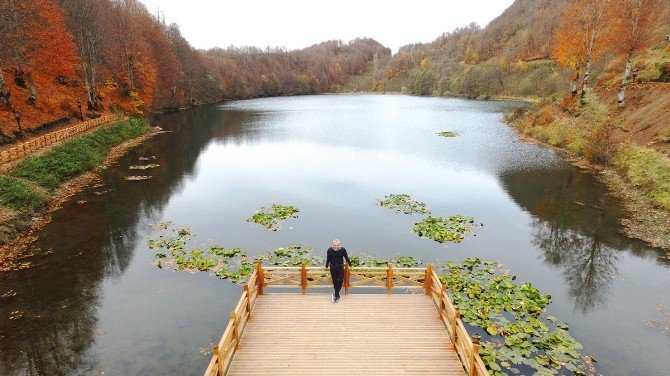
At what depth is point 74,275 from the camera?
856 inches

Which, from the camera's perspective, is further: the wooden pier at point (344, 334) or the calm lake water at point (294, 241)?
the calm lake water at point (294, 241)

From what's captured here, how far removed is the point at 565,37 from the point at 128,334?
73.2 m

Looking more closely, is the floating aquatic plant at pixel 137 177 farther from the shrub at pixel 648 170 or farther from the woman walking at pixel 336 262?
the shrub at pixel 648 170

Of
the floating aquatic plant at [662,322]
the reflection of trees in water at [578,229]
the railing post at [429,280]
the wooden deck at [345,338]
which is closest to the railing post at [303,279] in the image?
the wooden deck at [345,338]

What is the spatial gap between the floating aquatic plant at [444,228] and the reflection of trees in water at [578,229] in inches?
189

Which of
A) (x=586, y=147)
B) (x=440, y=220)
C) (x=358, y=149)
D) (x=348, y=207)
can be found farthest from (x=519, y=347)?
(x=358, y=149)

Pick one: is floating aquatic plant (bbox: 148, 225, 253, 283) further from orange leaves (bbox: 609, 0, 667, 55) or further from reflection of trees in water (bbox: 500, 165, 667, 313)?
orange leaves (bbox: 609, 0, 667, 55)

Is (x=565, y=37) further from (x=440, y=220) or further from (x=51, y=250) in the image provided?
(x=51, y=250)

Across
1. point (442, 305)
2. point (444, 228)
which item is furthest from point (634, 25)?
point (442, 305)

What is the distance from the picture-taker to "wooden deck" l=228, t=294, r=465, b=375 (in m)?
12.6

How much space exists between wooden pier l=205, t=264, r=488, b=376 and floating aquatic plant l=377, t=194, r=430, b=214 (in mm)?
14112

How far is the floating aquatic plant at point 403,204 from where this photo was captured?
31.6m

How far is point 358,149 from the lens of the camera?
58125mm

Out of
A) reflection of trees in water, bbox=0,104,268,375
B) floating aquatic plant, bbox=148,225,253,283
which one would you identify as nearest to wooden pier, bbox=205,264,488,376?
floating aquatic plant, bbox=148,225,253,283
